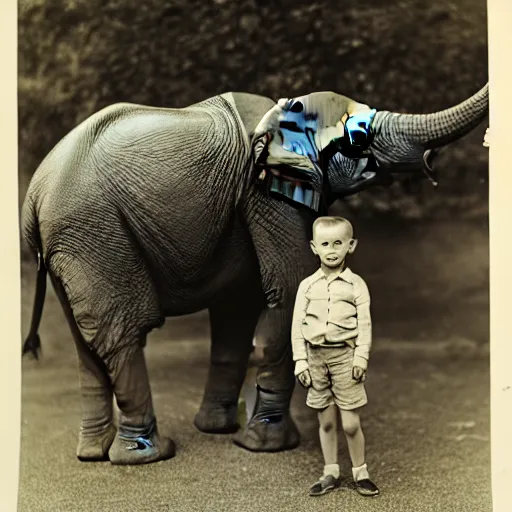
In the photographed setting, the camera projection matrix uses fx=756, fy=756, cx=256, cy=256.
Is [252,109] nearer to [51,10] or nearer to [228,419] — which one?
[51,10]

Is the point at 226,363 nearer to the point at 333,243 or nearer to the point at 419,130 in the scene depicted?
the point at 333,243

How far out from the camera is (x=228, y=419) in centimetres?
138

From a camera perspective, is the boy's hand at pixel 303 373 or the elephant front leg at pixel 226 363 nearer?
the boy's hand at pixel 303 373

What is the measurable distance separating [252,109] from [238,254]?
0.85ft

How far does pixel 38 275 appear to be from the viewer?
1.36m

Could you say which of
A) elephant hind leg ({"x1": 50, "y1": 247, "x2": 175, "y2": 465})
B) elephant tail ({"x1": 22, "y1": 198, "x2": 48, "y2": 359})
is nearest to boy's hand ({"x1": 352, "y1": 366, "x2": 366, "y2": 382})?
elephant hind leg ({"x1": 50, "y1": 247, "x2": 175, "y2": 465})

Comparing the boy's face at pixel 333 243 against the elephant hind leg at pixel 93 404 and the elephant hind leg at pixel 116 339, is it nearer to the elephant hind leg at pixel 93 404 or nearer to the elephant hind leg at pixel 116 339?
the elephant hind leg at pixel 116 339

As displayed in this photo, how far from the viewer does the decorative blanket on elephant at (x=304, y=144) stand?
1.32 metres

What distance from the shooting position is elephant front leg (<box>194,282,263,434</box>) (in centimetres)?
137

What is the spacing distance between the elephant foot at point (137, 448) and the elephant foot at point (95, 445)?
0.04ft

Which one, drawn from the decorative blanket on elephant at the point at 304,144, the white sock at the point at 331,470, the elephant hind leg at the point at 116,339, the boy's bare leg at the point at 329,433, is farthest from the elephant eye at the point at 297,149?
the white sock at the point at 331,470

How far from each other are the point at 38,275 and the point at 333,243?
1.75 feet

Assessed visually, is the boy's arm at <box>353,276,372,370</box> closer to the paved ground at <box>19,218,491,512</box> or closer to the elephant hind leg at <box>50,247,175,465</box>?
the paved ground at <box>19,218,491,512</box>
